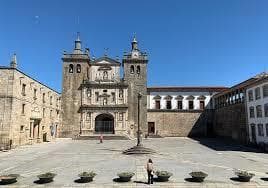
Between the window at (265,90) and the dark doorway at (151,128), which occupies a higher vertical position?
the window at (265,90)

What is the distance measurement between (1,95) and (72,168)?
53.4ft

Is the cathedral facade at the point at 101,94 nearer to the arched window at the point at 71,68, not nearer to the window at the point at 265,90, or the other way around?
the arched window at the point at 71,68

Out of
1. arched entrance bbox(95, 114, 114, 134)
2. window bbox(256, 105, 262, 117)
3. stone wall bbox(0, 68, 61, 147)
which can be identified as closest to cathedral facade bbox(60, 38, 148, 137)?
arched entrance bbox(95, 114, 114, 134)

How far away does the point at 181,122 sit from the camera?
49750 mm

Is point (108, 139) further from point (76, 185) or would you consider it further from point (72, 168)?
point (76, 185)

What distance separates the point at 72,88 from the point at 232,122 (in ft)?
94.8

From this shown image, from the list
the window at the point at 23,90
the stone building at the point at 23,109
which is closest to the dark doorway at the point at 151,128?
the stone building at the point at 23,109

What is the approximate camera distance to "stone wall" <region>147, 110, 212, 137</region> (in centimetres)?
4962

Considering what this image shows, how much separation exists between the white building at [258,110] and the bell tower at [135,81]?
790 inches

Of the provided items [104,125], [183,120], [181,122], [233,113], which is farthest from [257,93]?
[104,125]

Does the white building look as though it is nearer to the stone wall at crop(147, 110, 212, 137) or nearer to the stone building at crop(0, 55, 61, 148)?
the stone wall at crop(147, 110, 212, 137)

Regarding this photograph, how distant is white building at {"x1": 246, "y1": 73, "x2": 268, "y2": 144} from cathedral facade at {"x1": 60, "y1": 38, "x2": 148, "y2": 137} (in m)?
20.2

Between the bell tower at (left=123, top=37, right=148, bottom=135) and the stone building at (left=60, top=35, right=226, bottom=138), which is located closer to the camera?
the stone building at (left=60, top=35, right=226, bottom=138)

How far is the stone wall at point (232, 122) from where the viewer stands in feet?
116
